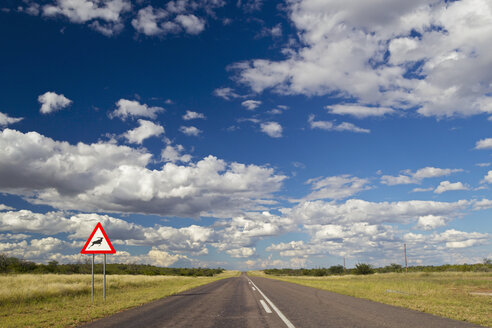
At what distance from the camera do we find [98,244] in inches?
543

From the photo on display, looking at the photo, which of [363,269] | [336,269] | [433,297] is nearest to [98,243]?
[433,297]

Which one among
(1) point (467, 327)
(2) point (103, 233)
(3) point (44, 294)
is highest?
(2) point (103, 233)

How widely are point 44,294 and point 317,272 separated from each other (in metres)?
107

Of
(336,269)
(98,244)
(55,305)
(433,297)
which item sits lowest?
(336,269)

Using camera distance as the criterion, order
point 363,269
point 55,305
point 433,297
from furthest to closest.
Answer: point 363,269 < point 433,297 < point 55,305

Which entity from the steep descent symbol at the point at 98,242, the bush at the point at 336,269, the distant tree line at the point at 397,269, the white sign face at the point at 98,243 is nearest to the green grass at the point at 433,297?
the white sign face at the point at 98,243

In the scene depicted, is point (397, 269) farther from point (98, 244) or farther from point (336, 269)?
point (98, 244)

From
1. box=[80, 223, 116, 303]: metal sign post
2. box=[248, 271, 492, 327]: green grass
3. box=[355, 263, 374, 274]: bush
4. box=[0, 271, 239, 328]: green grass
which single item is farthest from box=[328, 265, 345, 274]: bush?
box=[80, 223, 116, 303]: metal sign post

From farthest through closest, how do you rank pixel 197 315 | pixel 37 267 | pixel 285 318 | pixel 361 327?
1. pixel 37 267
2. pixel 197 315
3. pixel 285 318
4. pixel 361 327

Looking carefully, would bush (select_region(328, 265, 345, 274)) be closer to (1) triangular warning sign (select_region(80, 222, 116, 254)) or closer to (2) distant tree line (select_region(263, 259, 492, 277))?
(2) distant tree line (select_region(263, 259, 492, 277))

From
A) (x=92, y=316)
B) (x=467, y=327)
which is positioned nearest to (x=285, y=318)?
(x=467, y=327)

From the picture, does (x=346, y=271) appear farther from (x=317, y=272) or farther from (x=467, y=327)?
(x=467, y=327)

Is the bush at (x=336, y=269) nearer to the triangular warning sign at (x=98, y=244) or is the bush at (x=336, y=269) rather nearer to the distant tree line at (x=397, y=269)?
the distant tree line at (x=397, y=269)

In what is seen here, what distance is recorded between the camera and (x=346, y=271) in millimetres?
111312
